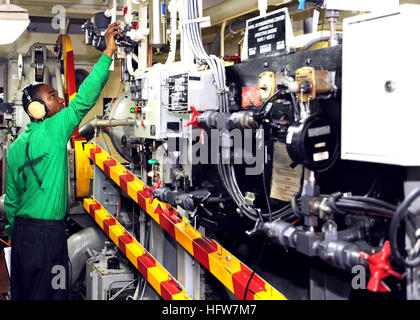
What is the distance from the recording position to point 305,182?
174 centimetres

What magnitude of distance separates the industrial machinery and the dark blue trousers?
52cm

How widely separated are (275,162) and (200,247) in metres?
0.78

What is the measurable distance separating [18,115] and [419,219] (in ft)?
16.4

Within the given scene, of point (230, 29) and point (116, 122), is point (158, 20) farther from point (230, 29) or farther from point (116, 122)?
point (230, 29)

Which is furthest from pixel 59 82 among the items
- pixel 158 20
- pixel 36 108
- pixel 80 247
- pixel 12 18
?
pixel 158 20

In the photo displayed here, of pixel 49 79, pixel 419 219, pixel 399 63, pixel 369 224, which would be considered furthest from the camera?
pixel 49 79

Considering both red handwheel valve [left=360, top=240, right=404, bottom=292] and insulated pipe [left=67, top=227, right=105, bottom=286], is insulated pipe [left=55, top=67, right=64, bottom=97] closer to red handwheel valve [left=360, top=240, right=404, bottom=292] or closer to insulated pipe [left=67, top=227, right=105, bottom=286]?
insulated pipe [left=67, top=227, right=105, bottom=286]

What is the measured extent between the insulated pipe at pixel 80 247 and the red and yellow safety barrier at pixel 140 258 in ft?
0.72

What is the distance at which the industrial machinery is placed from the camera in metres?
1.49

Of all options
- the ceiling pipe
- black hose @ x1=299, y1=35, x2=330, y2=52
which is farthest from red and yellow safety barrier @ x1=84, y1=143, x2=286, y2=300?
the ceiling pipe

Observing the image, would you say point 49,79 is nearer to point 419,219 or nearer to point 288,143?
point 288,143

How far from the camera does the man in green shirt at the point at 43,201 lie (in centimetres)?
309

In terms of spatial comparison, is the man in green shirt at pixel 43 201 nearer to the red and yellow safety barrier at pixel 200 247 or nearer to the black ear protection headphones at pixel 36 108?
the black ear protection headphones at pixel 36 108
